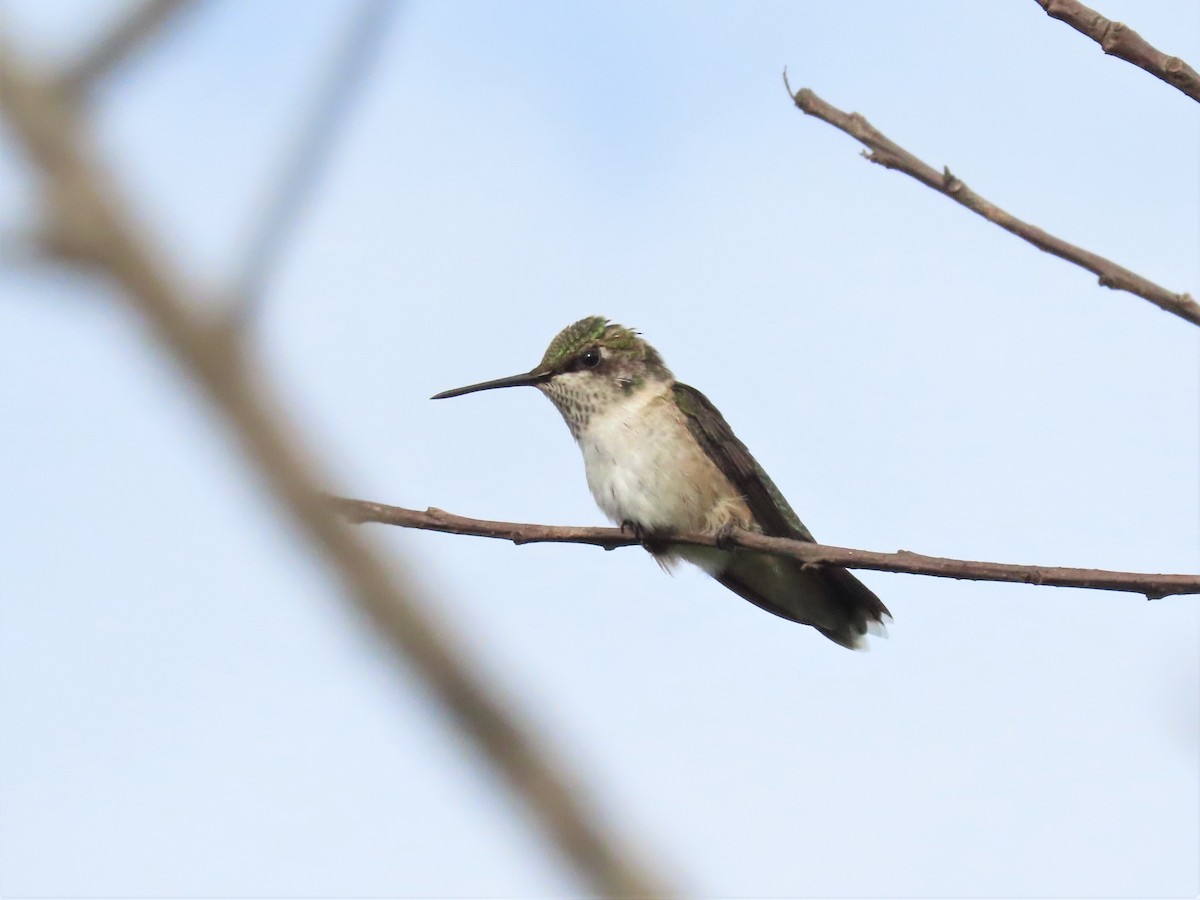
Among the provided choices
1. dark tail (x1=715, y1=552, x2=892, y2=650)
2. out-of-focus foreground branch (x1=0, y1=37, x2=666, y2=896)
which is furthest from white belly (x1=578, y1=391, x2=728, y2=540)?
out-of-focus foreground branch (x1=0, y1=37, x2=666, y2=896)

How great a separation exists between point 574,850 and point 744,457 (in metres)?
6.82

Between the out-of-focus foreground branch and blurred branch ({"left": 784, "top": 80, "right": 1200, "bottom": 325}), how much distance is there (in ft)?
8.40

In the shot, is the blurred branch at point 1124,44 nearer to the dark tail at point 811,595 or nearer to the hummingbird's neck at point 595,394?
the dark tail at point 811,595

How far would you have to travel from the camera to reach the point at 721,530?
7.08 metres

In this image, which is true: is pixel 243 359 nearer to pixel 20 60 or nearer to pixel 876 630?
pixel 20 60

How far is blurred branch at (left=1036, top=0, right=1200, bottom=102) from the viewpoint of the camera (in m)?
3.46

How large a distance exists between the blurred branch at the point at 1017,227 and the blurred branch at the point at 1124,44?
0.54 metres

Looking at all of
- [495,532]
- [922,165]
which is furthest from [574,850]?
[495,532]

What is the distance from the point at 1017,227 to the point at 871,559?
1.69 m

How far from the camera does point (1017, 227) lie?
329 cm

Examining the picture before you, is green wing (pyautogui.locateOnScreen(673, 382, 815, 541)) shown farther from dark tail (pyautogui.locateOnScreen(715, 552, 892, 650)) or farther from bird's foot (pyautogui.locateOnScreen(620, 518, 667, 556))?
bird's foot (pyautogui.locateOnScreen(620, 518, 667, 556))

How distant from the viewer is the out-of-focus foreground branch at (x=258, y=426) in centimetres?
95

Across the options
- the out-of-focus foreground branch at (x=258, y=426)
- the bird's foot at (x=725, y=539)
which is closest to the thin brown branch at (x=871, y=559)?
the bird's foot at (x=725, y=539)

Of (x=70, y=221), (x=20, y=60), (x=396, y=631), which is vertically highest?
(x=20, y=60)
